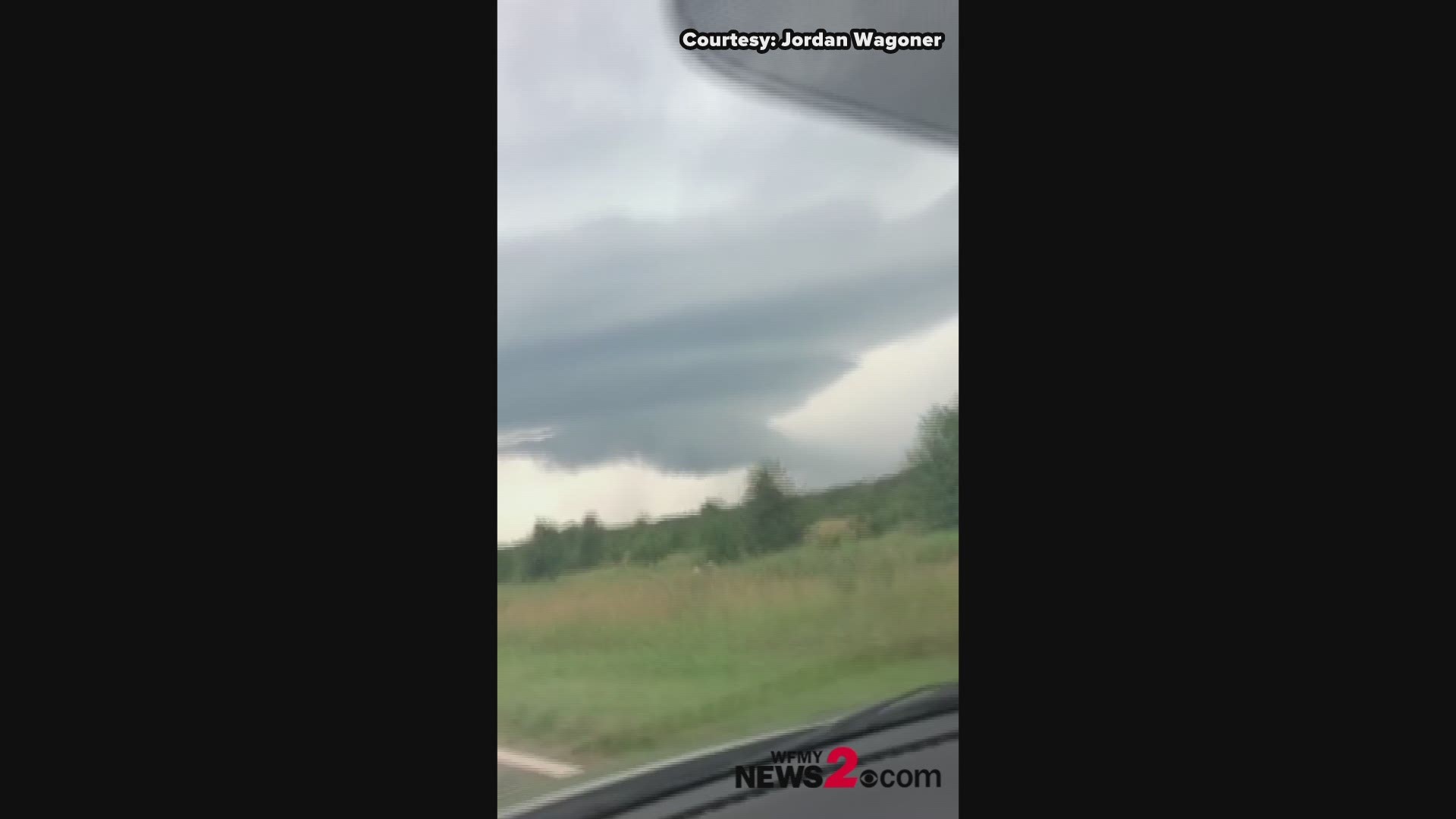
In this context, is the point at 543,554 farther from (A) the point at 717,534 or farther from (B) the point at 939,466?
(B) the point at 939,466

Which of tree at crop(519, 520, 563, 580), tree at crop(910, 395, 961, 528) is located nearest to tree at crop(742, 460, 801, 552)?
tree at crop(910, 395, 961, 528)

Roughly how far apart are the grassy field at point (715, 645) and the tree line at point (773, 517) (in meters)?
0.03

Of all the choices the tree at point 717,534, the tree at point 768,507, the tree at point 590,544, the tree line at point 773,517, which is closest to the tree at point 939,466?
the tree line at point 773,517

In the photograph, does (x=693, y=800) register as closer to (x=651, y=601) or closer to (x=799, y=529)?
(x=651, y=601)

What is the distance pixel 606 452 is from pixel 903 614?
72 centimetres

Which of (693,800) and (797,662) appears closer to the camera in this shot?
(693,800)

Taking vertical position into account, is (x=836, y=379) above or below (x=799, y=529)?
above

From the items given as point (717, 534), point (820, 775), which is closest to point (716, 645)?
point (717, 534)

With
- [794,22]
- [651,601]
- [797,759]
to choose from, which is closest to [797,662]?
[797,759]

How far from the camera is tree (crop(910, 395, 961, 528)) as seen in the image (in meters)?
2.10

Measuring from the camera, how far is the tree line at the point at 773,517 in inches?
82.6

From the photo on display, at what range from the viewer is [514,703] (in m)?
2.02

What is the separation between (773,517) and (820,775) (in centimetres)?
54

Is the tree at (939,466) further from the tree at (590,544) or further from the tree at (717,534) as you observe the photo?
the tree at (590,544)
